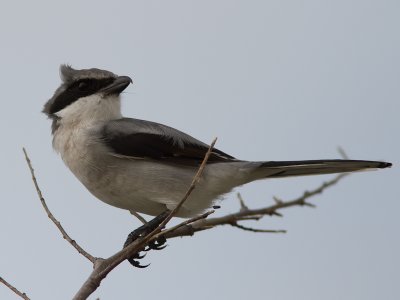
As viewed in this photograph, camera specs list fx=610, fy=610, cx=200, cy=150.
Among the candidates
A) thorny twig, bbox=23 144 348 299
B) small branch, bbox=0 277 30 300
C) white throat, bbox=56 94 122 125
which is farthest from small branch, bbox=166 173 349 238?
white throat, bbox=56 94 122 125

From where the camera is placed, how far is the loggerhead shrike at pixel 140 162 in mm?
6121

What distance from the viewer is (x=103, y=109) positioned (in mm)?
6746

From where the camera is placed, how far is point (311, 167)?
5.96 metres

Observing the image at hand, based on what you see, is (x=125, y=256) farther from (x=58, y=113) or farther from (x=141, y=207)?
(x=58, y=113)

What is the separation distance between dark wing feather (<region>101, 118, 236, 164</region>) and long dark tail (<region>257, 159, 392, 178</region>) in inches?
19.3

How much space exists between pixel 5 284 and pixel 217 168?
104 inches

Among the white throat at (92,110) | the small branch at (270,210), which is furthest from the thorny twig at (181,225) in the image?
the white throat at (92,110)

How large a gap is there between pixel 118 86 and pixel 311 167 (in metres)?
2.33

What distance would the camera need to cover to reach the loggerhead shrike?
6121 millimetres

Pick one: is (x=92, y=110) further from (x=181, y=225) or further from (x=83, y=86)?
(x=181, y=225)

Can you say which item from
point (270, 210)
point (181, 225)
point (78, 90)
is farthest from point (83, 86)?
point (270, 210)

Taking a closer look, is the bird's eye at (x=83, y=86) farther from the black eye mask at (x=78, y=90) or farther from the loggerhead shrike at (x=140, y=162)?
the loggerhead shrike at (x=140, y=162)

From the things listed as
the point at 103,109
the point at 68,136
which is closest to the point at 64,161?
the point at 68,136

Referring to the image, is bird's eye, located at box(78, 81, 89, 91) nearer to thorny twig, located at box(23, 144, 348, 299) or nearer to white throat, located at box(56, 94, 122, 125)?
white throat, located at box(56, 94, 122, 125)
